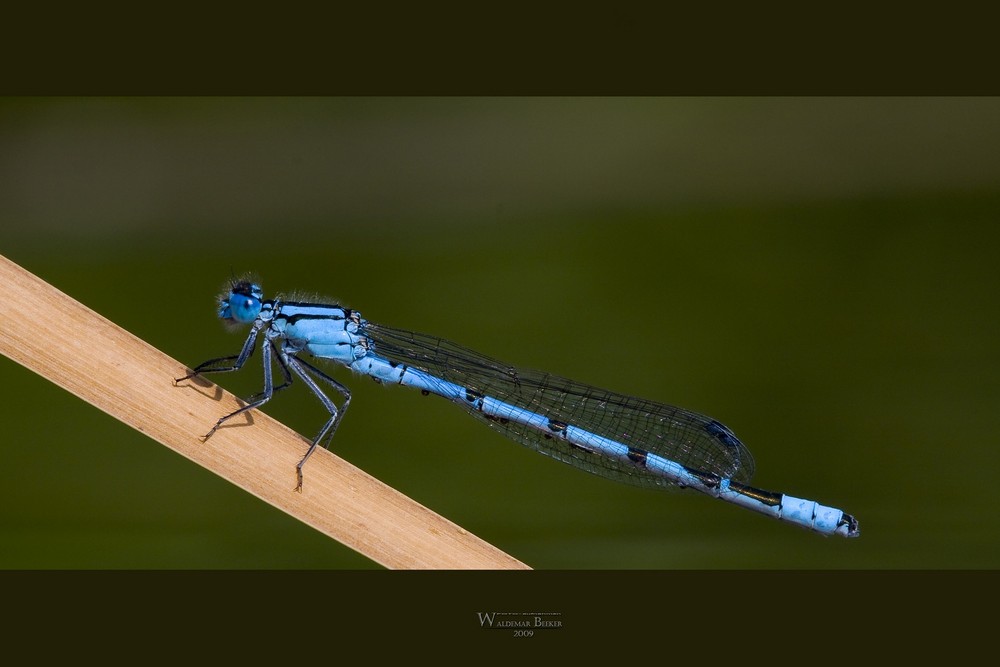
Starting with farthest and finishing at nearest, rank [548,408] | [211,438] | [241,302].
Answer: [548,408], [241,302], [211,438]

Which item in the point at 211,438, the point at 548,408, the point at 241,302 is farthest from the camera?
the point at 548,408

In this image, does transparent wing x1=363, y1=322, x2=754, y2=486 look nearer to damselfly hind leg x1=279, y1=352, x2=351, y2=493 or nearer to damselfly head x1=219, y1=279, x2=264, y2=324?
damselfly hind leg x1=279, y1=352, x2=351, y2=493

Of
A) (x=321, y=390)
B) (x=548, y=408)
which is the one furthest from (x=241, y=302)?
(x=548, y=408)

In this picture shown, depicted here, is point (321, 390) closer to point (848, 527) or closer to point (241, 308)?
point (241, 308)

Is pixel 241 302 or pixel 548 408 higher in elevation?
pixel 548 408

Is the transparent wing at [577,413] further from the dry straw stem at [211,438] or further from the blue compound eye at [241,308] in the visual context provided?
the dry straw stem at [211,438]

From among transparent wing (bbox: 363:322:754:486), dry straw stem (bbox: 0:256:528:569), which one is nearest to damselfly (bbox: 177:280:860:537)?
transparent wing (bbox: 363:322:754:486)
